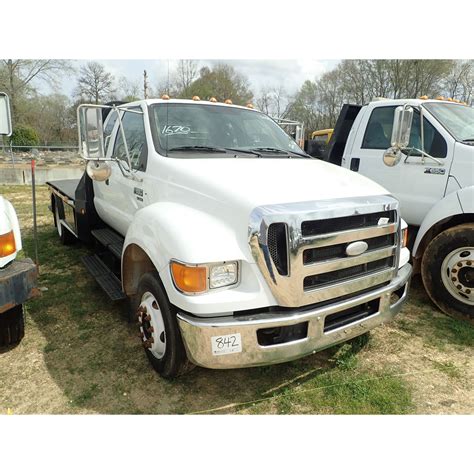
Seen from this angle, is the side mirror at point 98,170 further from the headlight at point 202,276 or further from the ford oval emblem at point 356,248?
the ford oval emblem at point 356,248

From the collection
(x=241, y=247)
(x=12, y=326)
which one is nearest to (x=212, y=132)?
(x=241, y=247)

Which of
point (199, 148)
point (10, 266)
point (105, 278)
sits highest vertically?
point (199, 148)

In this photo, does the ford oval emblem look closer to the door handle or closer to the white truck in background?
the white truck in background

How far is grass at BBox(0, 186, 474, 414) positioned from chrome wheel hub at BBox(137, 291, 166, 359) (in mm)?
282

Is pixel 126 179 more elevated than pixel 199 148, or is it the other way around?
pixel 199 148

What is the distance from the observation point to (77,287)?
5.05 m

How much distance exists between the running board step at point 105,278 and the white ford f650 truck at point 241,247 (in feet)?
0.32

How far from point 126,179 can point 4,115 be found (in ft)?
3.86

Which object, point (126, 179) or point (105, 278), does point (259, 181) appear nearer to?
point (126, 179)

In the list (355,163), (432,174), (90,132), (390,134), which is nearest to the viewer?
(90,132)

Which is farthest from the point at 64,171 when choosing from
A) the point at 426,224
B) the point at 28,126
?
the point at 426,224

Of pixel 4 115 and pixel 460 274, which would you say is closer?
pixel 4 115

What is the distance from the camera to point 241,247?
102 inches

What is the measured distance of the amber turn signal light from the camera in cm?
304
